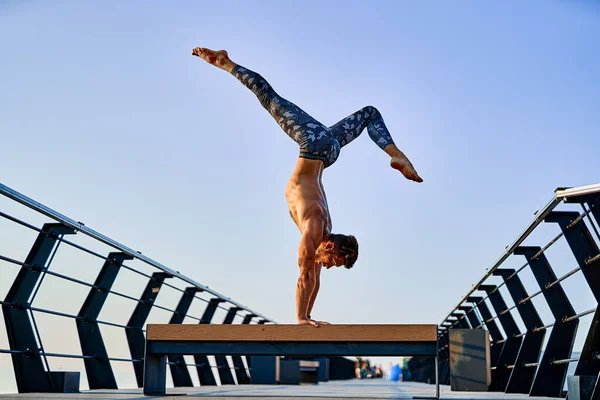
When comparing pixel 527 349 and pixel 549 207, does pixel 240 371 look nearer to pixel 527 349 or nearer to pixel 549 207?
pixel 527 349

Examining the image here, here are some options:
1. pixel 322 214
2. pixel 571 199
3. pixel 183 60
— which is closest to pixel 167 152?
pixel 183 60

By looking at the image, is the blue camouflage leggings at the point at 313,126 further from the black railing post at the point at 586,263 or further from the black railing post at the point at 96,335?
the black railing post at the point at 96,335

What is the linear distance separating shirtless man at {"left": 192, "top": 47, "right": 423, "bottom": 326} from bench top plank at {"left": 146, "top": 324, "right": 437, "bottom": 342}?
0.34 feet

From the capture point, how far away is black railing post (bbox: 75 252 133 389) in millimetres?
6941

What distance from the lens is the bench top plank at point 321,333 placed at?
4.95 m

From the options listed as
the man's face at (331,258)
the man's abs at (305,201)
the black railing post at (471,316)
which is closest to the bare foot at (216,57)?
the man's abs at (305,201)

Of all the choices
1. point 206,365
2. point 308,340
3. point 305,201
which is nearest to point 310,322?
point 308,340

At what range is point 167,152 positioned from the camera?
13008mm

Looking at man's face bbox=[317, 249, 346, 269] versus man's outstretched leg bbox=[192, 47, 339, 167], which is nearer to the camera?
man's face bbox=[317, 249, 346, 269]

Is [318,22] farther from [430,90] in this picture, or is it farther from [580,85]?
[580,85]

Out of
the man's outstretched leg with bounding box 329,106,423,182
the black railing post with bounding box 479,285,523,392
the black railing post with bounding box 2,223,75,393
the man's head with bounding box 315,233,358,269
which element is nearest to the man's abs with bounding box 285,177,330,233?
the man's head with bounding box 315,233,358,269

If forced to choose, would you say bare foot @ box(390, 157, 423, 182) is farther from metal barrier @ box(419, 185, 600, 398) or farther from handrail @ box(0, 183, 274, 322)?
handrail @ box(0, 183, 274, 322)

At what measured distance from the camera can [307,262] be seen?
542 centimetres

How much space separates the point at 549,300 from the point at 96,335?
387 cm
